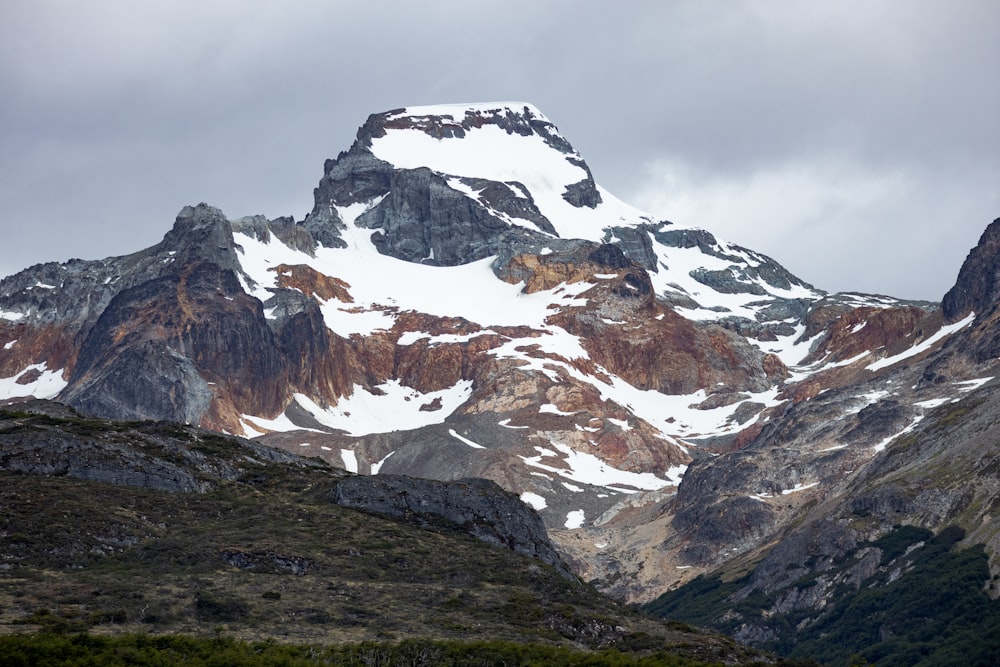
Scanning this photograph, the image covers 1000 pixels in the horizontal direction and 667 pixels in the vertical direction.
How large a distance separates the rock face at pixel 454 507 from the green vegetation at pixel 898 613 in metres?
53.4

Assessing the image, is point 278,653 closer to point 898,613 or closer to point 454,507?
point 454,507

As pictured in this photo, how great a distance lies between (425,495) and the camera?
317 ft

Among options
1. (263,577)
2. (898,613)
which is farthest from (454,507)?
(898,613)

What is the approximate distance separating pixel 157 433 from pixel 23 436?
16983 mm

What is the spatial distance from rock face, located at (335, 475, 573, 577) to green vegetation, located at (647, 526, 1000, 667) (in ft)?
175

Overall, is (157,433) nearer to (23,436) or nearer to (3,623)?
(23,436)

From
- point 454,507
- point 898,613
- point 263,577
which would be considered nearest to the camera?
point 263,577

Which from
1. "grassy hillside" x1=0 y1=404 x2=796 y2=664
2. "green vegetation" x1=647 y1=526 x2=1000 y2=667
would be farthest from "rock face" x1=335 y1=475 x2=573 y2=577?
"green vegetation" x1=647 y1=526 x2=1000 y2=667

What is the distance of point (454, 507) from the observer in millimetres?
96125

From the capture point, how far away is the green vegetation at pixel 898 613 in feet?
453

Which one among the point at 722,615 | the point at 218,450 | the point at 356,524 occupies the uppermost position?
the point at 218,450

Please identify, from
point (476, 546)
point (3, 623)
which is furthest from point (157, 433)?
point (3, 623)

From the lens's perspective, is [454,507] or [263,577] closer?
[263,577]

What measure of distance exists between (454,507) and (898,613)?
273 feet
